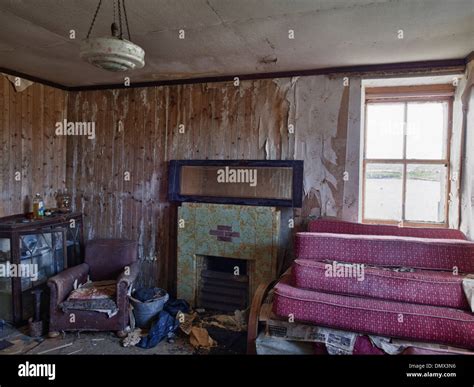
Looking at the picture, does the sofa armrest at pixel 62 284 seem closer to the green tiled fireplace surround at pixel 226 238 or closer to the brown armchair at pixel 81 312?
the brown armchair at pixel 81 312

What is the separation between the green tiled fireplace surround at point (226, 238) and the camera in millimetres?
3371

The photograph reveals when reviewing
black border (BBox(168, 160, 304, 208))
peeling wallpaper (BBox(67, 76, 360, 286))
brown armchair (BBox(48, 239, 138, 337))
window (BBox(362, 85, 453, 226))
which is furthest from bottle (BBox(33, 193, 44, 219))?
window (BBox(362, 85, 453, 226))

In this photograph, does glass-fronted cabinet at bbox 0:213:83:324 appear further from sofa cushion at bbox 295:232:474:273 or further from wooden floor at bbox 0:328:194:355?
sofa cushion at bbox 295:232:474:273

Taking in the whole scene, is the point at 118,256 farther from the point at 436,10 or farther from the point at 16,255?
the point at 436,10

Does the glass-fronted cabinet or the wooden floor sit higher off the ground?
the glass-fronted cabinet

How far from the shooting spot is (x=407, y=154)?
11.0 feet

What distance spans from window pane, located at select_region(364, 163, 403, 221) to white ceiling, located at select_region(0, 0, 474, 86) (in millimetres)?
1016

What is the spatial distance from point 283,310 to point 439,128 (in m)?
2.35

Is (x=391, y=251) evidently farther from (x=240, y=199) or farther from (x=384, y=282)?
(x=240, y=199)

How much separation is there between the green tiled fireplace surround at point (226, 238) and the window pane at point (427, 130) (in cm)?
148

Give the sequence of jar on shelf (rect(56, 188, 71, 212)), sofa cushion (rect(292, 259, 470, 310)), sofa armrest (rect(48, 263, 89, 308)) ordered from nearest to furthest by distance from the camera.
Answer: sofa cushion (rect(292, 259, 470, 310)), sofa armrest (rect(48, 263, 89, 308)), jar on shelf (rect(56, 188, 71, 212))

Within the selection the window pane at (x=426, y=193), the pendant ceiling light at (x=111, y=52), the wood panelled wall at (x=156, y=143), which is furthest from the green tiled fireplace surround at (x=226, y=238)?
the pendant ceiling light at (x=111, y=52)

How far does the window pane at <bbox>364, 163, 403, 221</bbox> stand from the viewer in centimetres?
340
